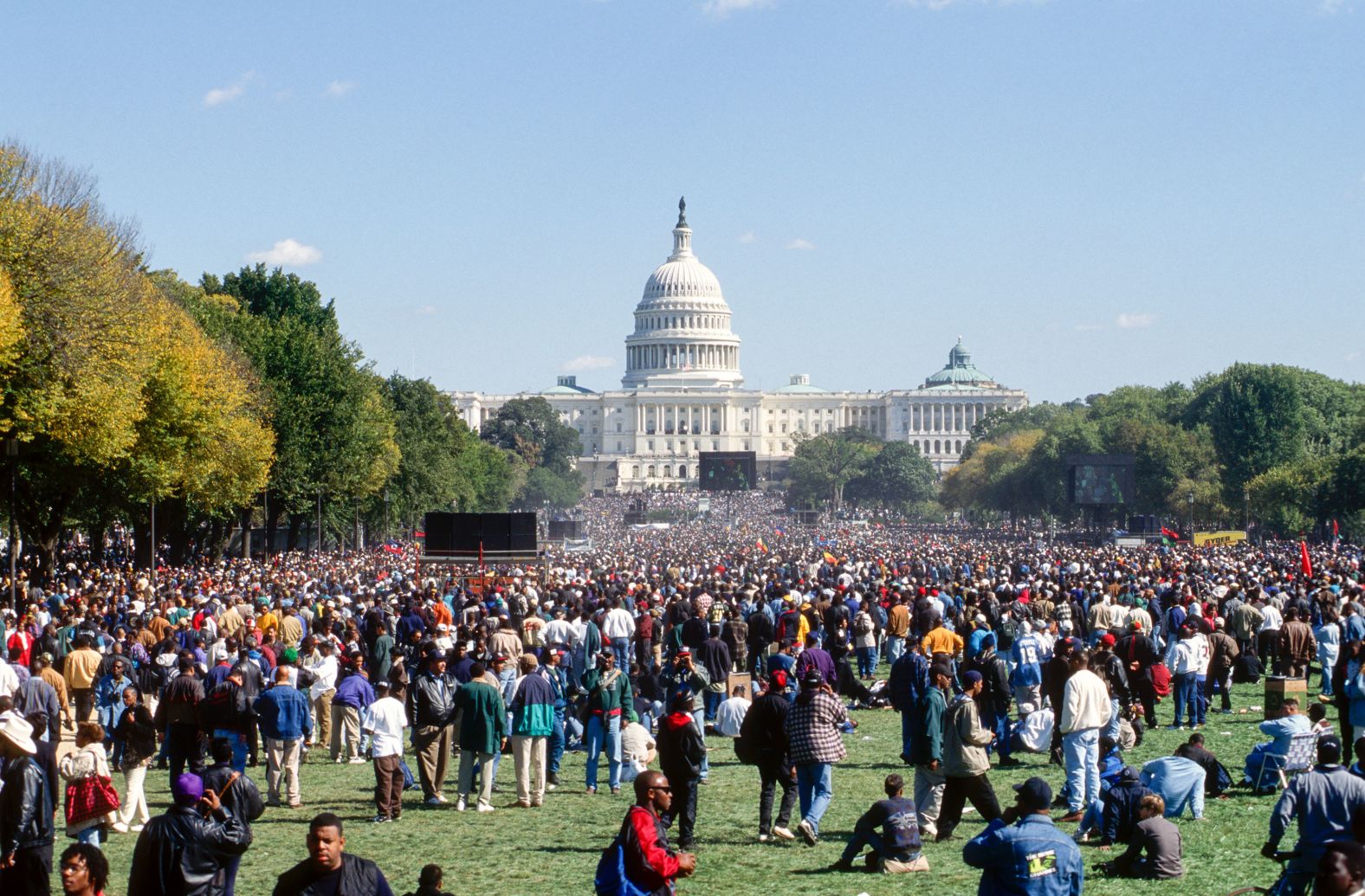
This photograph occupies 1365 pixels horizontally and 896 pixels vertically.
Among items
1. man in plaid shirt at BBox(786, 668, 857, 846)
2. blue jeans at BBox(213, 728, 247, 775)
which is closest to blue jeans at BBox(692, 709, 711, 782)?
man in plaid shirt at BBox(786, 668, 857, 846)

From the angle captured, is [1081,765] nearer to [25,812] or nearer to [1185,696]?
[1185,696]

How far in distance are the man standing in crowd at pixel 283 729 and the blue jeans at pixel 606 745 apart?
2.66 meters

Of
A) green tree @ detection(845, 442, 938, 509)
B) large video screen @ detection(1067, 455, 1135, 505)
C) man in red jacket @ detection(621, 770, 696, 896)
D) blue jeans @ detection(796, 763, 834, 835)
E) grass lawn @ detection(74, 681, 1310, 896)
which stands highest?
green tree @ detection(845, 442, 938, 509)

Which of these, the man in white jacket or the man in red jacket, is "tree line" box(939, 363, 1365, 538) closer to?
the man in white jacket

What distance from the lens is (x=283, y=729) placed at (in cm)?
1644

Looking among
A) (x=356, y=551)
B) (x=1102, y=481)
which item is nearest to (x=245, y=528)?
(x=356, y=551)

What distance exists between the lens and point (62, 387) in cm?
3725

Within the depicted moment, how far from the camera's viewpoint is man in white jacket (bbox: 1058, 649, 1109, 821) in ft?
→ 49.5

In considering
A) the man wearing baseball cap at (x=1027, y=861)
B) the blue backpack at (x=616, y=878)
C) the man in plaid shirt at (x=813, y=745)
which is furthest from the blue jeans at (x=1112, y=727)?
the blue backpack at (x=616, y=878)

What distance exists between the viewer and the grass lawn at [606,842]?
13.2m

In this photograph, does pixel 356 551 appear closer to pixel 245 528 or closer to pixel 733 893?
pixel 245 528

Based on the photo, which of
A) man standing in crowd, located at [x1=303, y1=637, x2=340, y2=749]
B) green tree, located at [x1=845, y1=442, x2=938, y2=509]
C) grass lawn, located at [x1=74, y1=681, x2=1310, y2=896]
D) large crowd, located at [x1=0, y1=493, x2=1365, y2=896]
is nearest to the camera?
large crowd, located at [x1=0, y1=493, x2=1365, y2=896]

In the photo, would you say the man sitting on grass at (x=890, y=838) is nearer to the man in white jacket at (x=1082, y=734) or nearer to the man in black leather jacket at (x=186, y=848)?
the man in white jacket at (x=1082, y=734)

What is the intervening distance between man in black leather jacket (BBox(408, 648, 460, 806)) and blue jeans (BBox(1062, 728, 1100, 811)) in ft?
17.2
